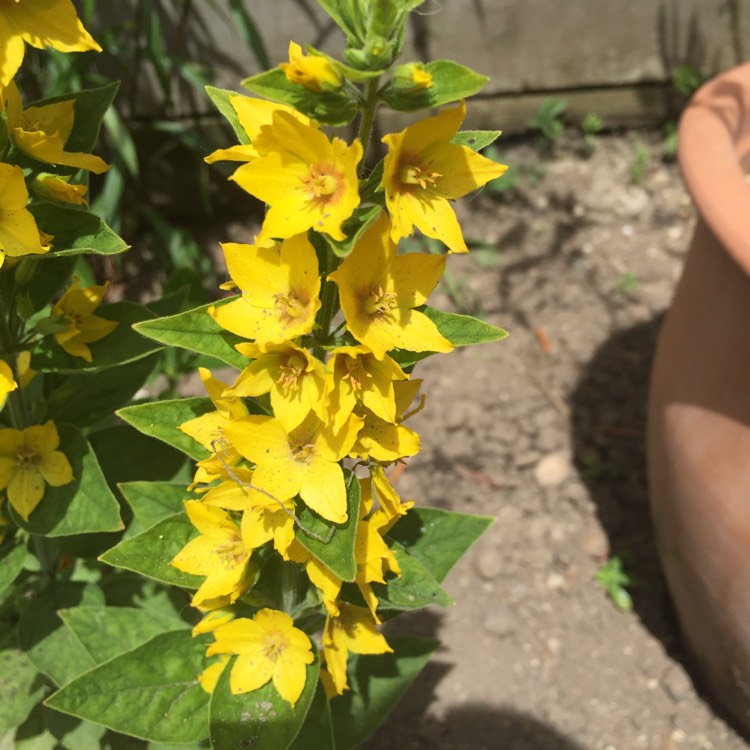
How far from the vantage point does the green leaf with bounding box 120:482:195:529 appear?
1.37m

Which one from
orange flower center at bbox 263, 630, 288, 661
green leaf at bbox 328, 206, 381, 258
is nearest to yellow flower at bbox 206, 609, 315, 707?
orange flower center at bbox 263, 630, 288, 661

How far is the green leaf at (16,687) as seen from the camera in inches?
62.2

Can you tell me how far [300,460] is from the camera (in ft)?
3.51

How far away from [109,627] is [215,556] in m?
0.43

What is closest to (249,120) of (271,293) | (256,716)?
(271,293)

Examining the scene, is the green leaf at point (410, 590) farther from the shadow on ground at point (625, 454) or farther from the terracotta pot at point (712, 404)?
the shadow on ground at point (625, 454)

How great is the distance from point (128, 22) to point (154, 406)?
6.00 ft

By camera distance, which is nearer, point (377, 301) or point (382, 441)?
point (377, 301)

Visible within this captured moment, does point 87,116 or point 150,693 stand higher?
point 87,116

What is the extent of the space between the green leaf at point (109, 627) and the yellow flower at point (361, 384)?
71cm

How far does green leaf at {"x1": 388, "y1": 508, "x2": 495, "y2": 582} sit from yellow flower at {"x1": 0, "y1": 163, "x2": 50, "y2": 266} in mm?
743

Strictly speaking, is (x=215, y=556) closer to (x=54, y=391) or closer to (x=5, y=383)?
(x=5, y=383)

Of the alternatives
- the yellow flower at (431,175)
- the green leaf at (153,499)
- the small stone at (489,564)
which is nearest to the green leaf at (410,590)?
the green leaf at (153,499)

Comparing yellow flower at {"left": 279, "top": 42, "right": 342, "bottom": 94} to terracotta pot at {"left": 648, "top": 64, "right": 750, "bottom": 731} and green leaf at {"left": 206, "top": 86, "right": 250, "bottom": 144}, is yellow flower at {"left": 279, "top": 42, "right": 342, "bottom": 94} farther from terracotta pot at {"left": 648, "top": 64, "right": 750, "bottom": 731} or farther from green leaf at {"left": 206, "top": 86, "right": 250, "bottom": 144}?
terracotta pot at {"left": 648, "top": 64, "right": 750, "bottom": 731}
